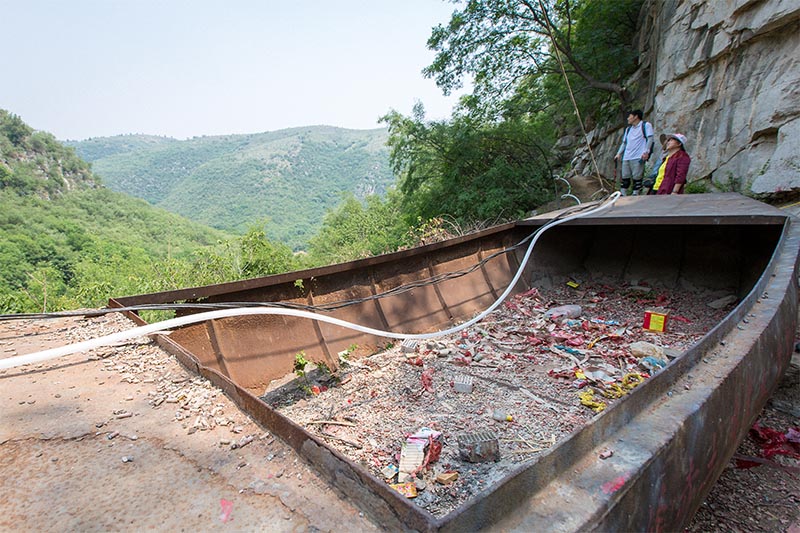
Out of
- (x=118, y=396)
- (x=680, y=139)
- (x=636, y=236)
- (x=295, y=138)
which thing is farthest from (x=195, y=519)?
(x=295, y=138)

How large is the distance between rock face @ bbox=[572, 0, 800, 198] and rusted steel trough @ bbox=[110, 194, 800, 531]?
5.97ft

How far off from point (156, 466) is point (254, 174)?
133553 mm

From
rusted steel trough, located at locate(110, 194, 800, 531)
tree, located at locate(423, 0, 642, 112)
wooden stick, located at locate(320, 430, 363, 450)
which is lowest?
wooden stick, located at locate(320, 430, 363, 450)

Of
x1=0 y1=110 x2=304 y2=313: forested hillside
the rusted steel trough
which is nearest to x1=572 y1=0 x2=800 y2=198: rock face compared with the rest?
the rusted steel trough

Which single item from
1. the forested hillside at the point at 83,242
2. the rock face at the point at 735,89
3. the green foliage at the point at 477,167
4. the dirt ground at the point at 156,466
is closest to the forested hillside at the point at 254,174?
the forested hillside at the point at 83,242

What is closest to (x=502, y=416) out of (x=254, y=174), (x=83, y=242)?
(x=83, y=242)

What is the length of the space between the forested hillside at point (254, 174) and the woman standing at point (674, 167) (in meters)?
79.1

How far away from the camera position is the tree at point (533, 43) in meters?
8.83

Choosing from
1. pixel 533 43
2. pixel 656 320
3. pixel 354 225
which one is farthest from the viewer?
pixel 354 225

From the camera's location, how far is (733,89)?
5.83 meters

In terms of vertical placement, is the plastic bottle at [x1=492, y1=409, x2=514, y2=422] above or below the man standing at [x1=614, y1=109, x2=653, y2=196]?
below

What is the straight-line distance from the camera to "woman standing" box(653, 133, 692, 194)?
194 inches

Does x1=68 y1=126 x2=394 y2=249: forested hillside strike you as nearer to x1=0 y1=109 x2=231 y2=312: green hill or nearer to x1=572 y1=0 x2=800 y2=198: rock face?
x1=0 y1=109 x2=231 y2=312: green hill

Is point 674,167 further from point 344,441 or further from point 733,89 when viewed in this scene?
point 344,441
